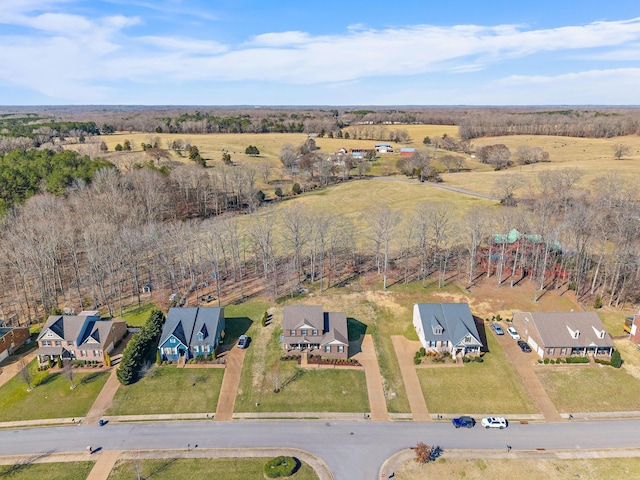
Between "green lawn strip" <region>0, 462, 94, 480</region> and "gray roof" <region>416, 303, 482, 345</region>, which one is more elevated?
"gray roof" <region>416, 303, 482, 345</region>

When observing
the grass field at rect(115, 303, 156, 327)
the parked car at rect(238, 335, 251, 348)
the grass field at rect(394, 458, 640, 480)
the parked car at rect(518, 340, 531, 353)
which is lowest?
the grass field at rect(394, 458, 640, 480)

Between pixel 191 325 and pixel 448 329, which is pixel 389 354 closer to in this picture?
pixel 448 329

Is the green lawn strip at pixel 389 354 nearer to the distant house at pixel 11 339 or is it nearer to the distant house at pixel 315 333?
the distant house at pixel 315 333

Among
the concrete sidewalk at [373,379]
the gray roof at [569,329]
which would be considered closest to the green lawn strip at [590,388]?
the gray roof at [569,329]

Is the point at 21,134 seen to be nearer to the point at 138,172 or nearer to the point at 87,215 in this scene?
the point at 138,172

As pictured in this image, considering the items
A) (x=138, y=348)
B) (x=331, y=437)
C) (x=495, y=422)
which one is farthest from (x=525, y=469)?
(x=138, y=348)

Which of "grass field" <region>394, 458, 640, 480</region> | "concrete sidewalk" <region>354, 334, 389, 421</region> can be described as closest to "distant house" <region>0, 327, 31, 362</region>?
"concrete sidewalk" <region>354, 334, 389, 421</region>

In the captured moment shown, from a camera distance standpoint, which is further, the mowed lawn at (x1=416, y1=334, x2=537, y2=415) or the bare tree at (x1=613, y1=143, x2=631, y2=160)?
the bare tree at (x1=613, y1=143, x2=631, y2=160)

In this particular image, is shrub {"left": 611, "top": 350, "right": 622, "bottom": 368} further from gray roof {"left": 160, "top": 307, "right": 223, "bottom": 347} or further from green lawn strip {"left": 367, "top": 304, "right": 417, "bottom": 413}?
gray roof {"left": 160, "top": 307, "right": 223, "bottom": 347}
